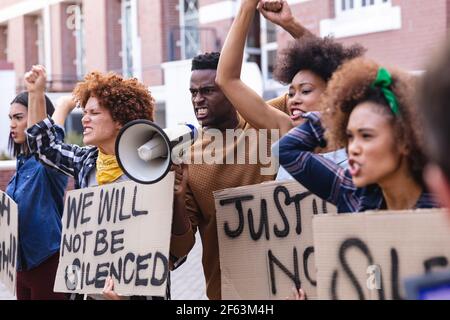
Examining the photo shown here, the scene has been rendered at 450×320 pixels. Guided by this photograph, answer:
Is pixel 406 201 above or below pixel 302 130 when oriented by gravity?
below

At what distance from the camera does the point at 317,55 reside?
3.55 m

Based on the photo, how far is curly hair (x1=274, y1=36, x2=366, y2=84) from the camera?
3.52 meters

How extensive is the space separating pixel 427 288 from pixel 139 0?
714 inches

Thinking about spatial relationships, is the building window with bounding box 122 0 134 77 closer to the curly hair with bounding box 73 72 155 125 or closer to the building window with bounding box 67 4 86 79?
the building window with bounding box 67 4 86 79

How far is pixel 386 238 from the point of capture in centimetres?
251

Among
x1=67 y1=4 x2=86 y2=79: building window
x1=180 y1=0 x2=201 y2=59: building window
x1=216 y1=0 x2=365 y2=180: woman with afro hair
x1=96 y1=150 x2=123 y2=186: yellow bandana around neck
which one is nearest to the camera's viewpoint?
x1=216 y1=0 x2=365 y2=180: woman with afro hair

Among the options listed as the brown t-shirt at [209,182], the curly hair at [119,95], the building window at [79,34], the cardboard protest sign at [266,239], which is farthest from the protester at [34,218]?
the building window at [79,34]

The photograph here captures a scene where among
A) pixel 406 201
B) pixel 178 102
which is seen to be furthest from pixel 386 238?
pixel 178 102

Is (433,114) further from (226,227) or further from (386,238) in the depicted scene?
(226,227)

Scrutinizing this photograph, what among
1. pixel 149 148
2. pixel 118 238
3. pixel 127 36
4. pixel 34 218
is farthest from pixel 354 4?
pixel 149 148

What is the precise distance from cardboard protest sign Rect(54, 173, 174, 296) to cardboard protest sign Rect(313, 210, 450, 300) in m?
0.92

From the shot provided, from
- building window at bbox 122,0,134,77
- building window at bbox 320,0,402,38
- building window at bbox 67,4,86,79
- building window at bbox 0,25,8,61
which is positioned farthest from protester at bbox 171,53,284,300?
building window at bbox 0,25,8,61

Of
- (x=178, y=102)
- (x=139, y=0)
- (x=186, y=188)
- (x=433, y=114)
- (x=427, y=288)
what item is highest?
(x=139, y=0)

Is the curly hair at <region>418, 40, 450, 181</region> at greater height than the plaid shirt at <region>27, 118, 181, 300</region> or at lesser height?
lesser
